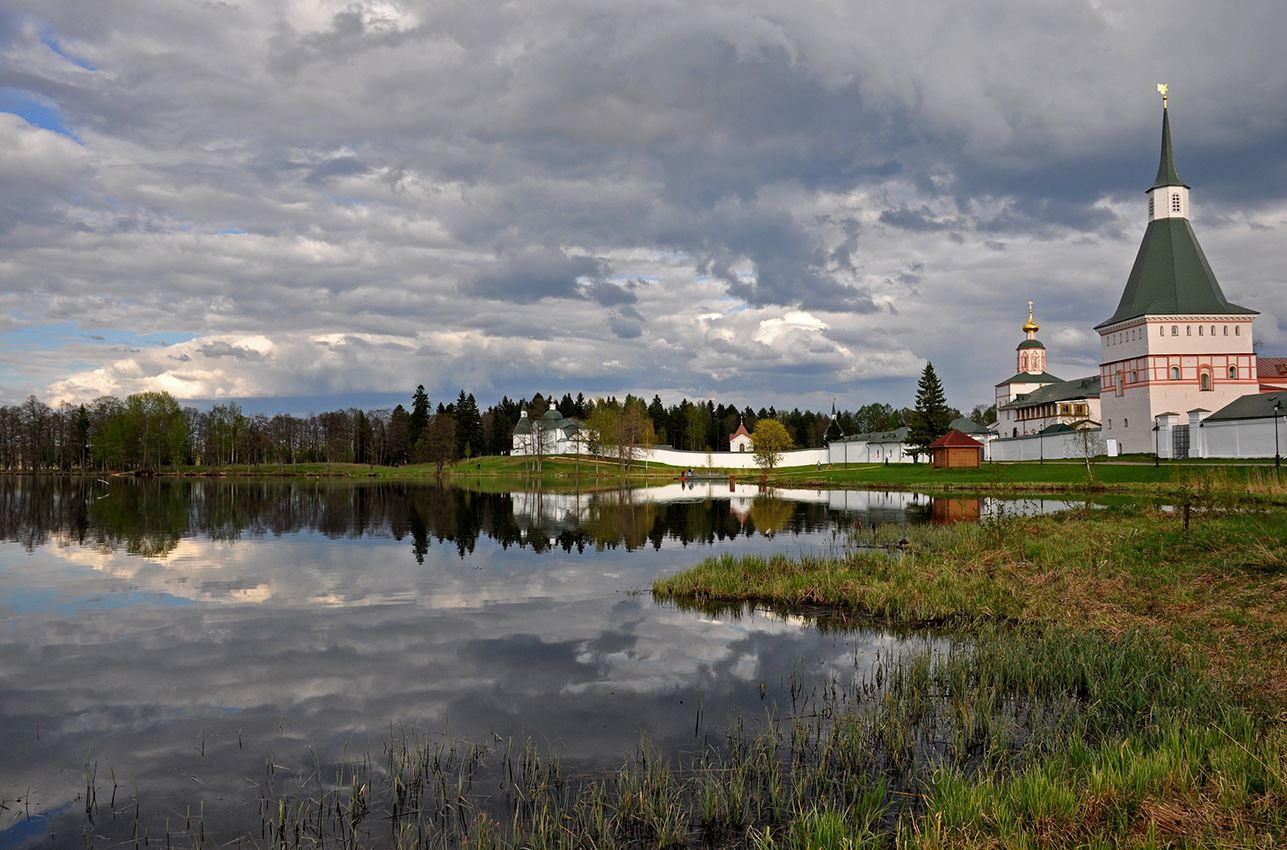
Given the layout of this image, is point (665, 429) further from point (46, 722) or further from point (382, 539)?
point (46, 722)

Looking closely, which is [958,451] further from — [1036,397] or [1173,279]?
[1036,397]

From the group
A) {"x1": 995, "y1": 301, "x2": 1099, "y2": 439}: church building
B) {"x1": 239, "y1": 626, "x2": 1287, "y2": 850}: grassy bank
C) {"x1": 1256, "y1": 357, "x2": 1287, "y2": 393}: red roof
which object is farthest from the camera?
{"x1": 995, "y1": 301, "x2": 1099, "y2": 439}: church building

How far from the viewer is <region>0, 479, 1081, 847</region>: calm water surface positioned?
27.0 ft

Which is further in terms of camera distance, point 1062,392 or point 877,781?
point 1062,392

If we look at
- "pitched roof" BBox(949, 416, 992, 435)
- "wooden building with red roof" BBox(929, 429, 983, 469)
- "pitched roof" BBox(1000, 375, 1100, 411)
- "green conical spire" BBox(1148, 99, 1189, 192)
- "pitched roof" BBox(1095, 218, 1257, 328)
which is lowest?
"wooden building with red roof" BBox(929, 429, 983, 469)

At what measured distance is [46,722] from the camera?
9641 millimetres

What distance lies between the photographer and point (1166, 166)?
70625mm

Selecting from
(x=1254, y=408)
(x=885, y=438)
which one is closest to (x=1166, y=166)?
(x=1254, y=408)

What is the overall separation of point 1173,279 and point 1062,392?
125ft

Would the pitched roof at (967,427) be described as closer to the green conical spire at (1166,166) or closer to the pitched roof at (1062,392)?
the pitched roof at (1062,392)

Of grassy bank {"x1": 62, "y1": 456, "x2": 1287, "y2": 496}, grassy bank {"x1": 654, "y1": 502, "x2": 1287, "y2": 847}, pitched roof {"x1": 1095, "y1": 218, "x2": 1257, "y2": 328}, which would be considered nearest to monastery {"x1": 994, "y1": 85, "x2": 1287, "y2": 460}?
pitched roof {"x1": 1095, "y1": 218, "x2": 1257, "y2": 328}

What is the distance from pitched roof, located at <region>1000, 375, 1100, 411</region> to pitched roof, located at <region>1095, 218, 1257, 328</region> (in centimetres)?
2748

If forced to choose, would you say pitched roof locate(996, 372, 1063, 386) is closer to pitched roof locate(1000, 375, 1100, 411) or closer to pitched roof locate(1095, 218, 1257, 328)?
pitched roof locate(1000, 375, 1100, 411)

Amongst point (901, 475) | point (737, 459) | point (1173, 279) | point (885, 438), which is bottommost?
point (901, 475)
